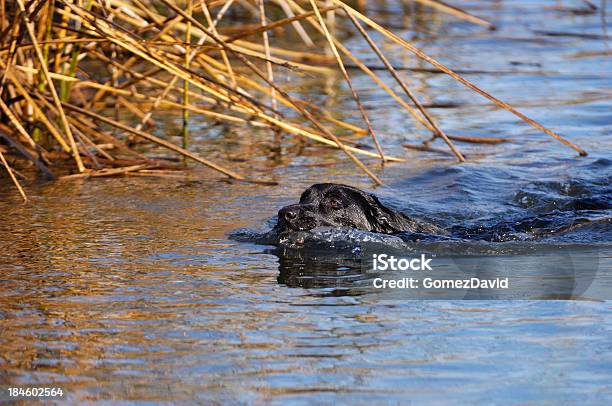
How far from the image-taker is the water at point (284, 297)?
3.75 m

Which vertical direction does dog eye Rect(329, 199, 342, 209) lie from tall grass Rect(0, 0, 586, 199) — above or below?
below

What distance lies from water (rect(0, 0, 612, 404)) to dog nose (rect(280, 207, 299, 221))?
8.0 inches

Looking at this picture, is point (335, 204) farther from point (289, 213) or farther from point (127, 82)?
point (127, 82)

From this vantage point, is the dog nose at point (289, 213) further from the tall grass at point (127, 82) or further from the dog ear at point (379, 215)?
the tall grass at point (127, 82)

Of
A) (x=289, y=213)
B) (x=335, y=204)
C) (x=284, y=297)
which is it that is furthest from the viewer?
(x=335, y=204)

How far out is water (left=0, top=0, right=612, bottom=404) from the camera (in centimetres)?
375

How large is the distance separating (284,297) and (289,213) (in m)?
1.15

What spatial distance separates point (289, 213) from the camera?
5.96m

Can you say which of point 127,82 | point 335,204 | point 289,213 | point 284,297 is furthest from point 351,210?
point 127,82

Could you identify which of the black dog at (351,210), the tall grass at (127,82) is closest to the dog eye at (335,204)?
the black dog at (351,210)

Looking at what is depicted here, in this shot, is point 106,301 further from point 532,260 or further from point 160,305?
point 532,260

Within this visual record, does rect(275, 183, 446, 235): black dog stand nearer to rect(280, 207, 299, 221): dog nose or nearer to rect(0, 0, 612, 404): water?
rect(280, 207, 299, 221): dog nose

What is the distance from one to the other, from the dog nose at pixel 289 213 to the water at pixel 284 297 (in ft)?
0.66

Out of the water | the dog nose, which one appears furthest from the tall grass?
the dog nose
